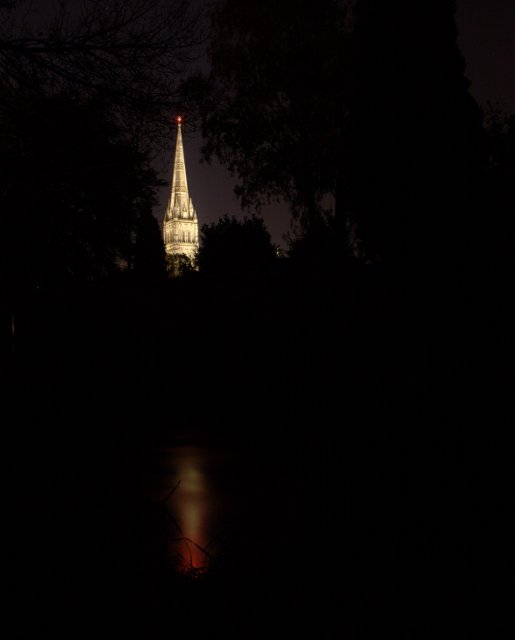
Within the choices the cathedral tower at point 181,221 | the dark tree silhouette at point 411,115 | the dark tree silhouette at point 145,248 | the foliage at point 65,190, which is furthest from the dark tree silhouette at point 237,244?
the cathedral tower at point 181,221

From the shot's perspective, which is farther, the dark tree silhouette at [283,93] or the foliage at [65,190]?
the dark tree silhouette at [283,93]

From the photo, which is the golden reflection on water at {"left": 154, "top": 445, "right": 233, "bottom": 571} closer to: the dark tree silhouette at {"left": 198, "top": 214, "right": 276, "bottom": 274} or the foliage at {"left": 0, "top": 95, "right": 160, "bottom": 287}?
the foliage at {"left": 0, "top": 95, "right": 160, "bottom": 287}

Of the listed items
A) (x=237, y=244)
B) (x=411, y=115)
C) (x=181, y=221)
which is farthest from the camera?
(x=181, y=221)

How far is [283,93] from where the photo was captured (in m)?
19.0

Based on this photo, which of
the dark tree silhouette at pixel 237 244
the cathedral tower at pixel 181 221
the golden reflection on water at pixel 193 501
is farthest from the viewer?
the cathedral tower at pixel 181 221

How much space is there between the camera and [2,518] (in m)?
5.18

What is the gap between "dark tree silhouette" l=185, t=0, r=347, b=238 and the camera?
1844cm

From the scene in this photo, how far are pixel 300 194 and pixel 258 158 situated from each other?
66.5 inches

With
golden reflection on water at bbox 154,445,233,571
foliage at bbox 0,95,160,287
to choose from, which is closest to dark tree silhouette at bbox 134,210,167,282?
foliage at bbox 0,95,160,287

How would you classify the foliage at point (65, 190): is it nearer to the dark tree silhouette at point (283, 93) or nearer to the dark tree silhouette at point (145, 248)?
the dark tree silhouette at point (145, 248)

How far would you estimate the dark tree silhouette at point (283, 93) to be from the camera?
1844cm

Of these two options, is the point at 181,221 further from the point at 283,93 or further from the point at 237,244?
the point at 283,93

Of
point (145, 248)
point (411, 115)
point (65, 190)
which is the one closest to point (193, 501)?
point (65, 190)

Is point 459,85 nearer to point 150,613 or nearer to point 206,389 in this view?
point 206,389
